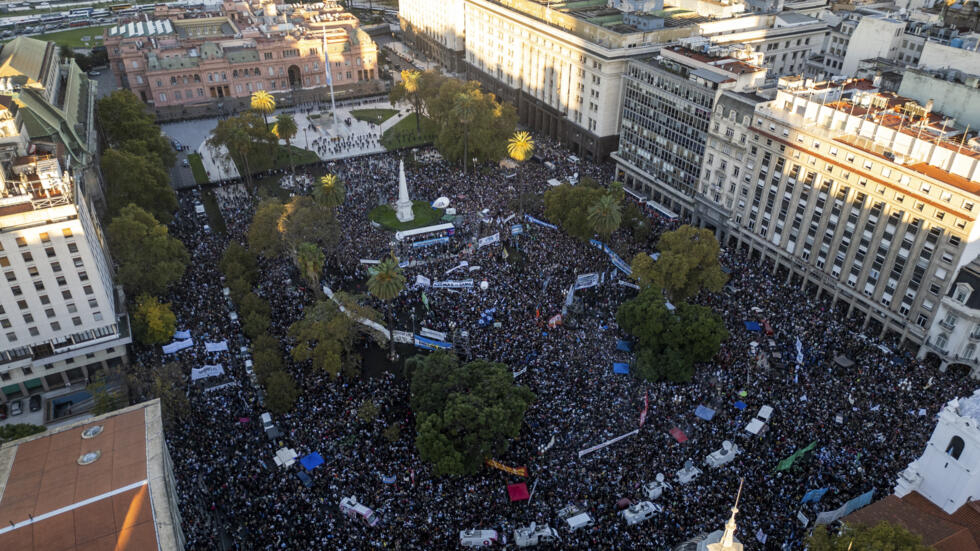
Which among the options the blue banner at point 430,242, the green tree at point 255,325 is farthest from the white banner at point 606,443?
the blue banner at point 430,242

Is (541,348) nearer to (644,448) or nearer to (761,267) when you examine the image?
(644,448)

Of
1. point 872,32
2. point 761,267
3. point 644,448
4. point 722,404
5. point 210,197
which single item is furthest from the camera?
point 872,32

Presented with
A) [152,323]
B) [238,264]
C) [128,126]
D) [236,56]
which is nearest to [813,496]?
[152,323]

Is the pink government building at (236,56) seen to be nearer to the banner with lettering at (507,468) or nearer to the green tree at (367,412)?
the green tree at (367,412)

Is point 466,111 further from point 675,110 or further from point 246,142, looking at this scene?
point 246,142

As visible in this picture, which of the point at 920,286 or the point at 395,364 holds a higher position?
the point at 920,286

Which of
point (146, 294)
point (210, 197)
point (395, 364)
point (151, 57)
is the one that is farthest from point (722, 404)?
point (151, 57)
